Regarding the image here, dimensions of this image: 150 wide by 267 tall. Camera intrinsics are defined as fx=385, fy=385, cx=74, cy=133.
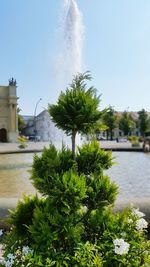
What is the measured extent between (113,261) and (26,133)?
481 feet

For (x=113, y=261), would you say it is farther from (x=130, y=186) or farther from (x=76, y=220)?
(x=130, y=186)

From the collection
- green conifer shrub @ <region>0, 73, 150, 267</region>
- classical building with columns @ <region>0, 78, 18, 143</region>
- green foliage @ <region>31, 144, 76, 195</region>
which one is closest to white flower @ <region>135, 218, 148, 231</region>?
green conifer shrub @ <region>0, 73, 150, 267</region>

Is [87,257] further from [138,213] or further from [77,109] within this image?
[77,109]

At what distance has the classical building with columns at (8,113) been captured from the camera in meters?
88.1

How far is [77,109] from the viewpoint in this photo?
4203 mm

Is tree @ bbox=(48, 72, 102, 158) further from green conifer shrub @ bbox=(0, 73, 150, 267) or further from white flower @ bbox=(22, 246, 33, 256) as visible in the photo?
white flower @ bbox=(22, 246, 33, 256)

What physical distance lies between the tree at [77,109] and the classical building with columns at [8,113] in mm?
84226

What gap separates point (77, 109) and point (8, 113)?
3417 inches

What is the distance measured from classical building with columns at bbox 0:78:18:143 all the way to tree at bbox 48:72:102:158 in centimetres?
8423

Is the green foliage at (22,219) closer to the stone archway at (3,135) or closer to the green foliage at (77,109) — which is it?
the green foliage at (77,109)

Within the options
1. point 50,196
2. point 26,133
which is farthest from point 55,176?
point 26,133

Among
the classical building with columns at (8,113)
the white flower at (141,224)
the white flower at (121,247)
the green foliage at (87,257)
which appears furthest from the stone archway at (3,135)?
the white flower at (121,247)

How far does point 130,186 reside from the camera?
1224cm

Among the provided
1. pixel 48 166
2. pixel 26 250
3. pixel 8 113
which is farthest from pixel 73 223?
pixel 8 113
